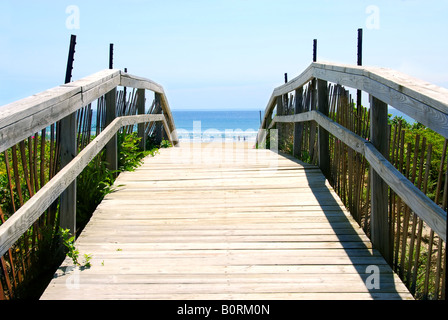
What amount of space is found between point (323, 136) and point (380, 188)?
193 cm

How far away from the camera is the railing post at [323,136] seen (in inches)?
211

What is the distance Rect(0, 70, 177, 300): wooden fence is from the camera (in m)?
2.62

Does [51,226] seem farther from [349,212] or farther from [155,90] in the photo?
[155,90]

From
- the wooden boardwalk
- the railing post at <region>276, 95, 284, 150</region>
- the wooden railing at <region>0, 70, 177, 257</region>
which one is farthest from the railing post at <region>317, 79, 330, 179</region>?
the railing post at <region>276, 95, 284, 150</region>

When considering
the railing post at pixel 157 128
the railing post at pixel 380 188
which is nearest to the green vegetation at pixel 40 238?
the railing post at pixel 380 188

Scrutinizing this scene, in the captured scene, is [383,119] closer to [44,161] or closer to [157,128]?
[44,161]

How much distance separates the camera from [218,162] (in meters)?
6.40

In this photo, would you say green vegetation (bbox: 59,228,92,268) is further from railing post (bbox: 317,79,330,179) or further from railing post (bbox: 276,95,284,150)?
railing post (bbox: 276,95,284,150)

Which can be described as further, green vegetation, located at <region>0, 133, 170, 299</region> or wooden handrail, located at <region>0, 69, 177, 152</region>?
green vegetation, located at <region>0, 133, 170, 299</region>

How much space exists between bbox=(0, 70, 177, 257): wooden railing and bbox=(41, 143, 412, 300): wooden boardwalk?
1.55 ft

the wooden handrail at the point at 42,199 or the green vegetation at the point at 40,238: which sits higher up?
the wooden handrail at the point at 42,199

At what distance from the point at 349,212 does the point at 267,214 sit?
0.73 meters

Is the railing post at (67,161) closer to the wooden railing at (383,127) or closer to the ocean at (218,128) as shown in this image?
the wooden railing at (383,127)

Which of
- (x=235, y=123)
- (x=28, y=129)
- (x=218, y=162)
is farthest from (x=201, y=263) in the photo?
(x=235, y=123)
